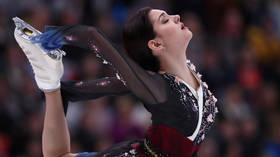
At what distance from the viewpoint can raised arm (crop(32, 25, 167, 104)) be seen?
3.04 meters

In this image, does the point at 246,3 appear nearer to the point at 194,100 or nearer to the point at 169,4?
the point at 169,4

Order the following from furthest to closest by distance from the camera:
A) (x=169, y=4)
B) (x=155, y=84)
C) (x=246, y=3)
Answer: (x=246, y=3)
(x=169, y=4)
(x=155, y=84)

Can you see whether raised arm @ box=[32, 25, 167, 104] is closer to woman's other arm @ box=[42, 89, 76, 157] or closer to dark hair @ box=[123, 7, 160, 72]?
dark hair @ box=[123, 7, 160, 72]

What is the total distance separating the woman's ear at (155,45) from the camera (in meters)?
3.22

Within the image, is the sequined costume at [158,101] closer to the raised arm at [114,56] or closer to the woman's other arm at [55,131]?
the raised arm at [114,56]

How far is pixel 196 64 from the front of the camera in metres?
6.49

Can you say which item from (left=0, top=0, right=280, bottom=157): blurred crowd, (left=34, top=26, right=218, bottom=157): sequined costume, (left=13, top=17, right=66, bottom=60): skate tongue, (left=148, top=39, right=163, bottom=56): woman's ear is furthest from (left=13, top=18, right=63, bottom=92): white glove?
(left=0, top=0, right=280, bottom=157): blurred crowd

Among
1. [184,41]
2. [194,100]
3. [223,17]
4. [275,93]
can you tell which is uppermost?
[184,41]

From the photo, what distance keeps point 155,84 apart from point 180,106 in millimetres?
179

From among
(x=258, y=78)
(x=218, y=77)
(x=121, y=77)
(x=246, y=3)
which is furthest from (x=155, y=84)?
(x=246, y=3)

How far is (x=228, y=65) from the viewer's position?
6.74 meters

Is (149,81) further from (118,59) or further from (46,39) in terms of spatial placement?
(46,39)

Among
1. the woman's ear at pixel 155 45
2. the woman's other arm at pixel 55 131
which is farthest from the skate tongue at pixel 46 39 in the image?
the woman's ear at pixel 155 45

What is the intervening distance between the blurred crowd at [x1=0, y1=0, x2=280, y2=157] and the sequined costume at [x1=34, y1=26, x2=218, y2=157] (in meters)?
2.24
